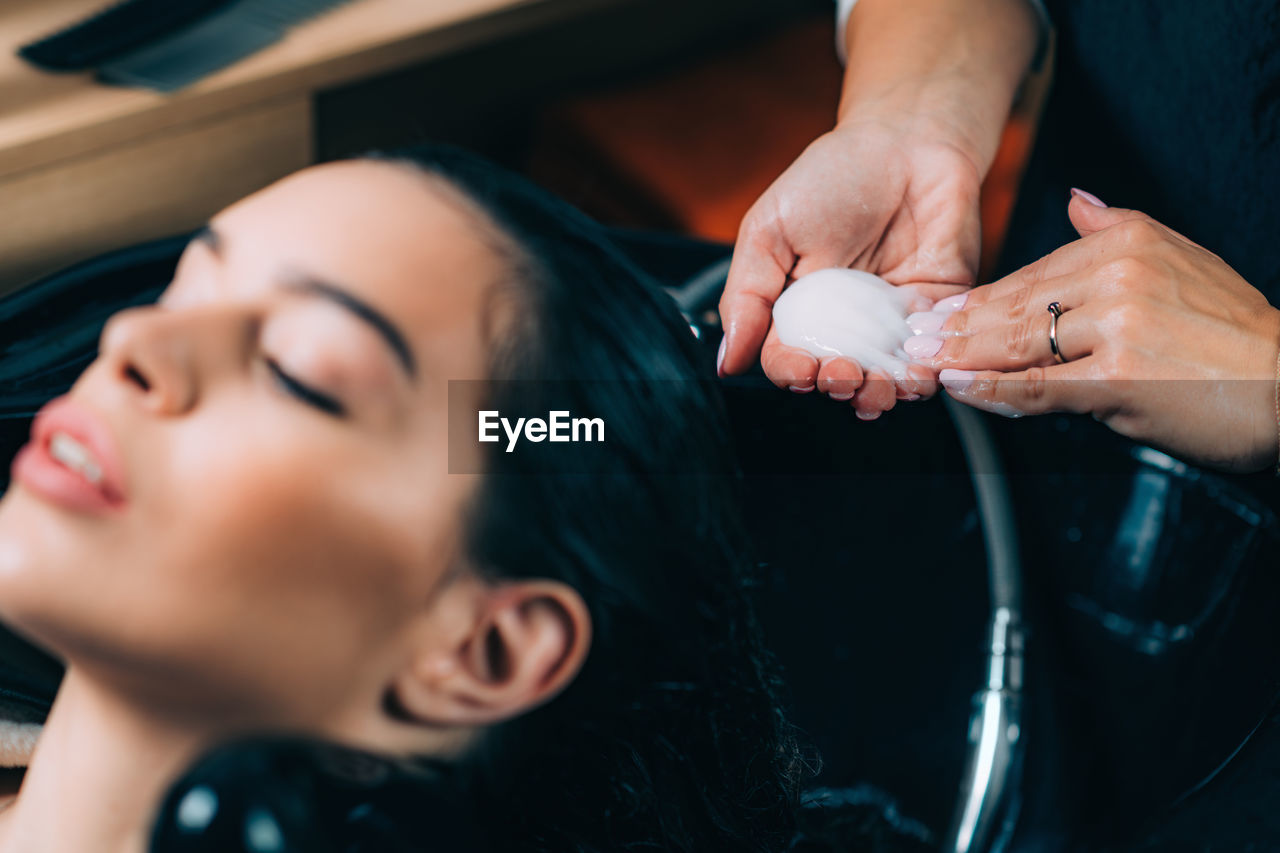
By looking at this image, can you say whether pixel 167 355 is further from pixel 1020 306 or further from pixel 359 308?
pixel 1020 306

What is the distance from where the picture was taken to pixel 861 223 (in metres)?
0.57

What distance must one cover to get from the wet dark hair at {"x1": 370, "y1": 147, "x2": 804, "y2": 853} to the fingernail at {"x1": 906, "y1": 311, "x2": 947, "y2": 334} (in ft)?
0.42

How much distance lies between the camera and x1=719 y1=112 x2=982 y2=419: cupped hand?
54 centimetres

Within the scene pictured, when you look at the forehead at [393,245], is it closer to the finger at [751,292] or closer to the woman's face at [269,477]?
the woman's face at [269,477]

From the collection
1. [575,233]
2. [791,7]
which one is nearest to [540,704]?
[575,233]

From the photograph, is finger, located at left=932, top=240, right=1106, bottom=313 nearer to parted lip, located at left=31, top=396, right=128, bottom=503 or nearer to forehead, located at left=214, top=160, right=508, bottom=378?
forehead, located at left=214, top=160, right=508, bottom=378

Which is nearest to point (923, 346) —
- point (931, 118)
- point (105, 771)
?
point (931, 118)

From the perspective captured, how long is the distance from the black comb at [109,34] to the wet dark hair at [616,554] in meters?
0.28

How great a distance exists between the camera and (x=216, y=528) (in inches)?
13.3

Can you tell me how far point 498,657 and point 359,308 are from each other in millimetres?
137

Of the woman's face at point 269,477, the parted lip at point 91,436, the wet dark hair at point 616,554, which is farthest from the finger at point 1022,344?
the parted lip at point 91,436

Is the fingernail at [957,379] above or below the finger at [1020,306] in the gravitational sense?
below

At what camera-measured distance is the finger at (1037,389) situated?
447 millimetres

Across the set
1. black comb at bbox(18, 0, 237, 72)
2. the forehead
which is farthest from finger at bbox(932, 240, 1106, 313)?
black comb at bbox(18, 0, 237, 72)
